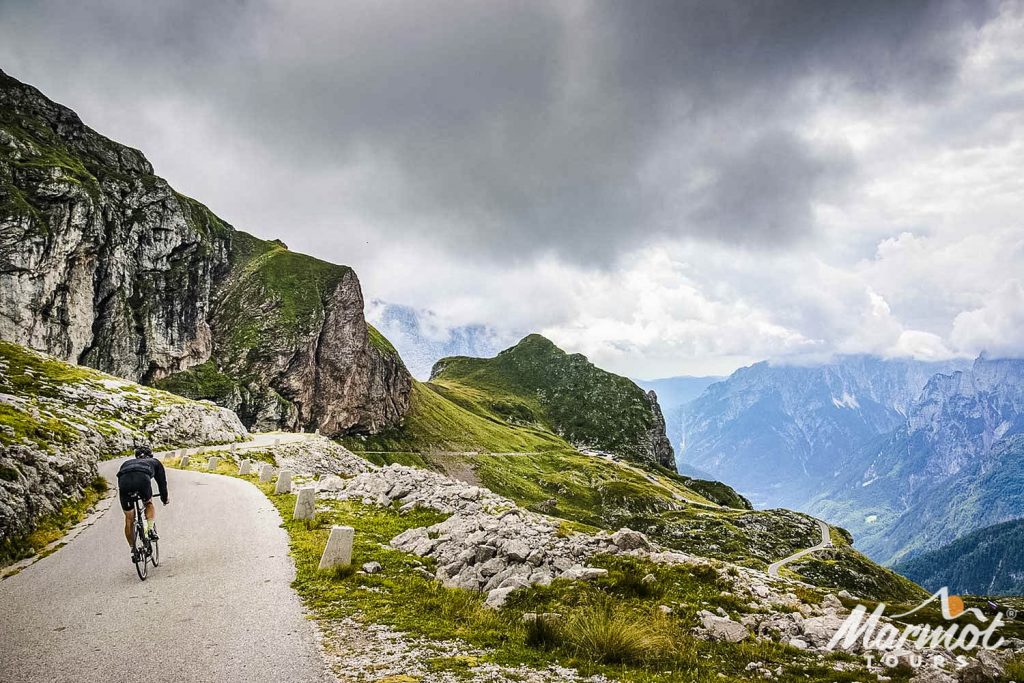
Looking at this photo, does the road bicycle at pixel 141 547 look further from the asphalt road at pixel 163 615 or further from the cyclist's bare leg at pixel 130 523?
the asphalt road at pixel 163 615

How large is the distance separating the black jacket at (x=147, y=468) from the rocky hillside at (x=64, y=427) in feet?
15.0

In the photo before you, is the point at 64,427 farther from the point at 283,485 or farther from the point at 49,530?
the point at 49,530

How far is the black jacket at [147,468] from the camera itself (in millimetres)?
15289

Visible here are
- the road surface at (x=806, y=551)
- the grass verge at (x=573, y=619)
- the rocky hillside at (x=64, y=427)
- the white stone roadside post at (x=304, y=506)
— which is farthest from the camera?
the road surface at (x=806, y=551)

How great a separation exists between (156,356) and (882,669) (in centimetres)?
18203

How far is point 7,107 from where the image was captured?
15525cm

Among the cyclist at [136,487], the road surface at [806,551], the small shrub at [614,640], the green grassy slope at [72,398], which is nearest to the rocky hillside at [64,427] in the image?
the green grassy slope at [72,398]

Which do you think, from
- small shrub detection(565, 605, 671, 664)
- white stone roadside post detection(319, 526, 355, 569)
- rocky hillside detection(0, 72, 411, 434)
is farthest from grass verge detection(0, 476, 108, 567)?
rocky hillside detection(0, 72, 411, 434)

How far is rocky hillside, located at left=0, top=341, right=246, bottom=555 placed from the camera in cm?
1802

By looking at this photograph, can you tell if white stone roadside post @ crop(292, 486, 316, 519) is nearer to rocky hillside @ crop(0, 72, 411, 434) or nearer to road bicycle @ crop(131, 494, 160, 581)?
road bicycle @ crop(131, 494, 160, 581)

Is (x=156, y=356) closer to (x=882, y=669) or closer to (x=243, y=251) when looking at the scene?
(x=243, y=251)

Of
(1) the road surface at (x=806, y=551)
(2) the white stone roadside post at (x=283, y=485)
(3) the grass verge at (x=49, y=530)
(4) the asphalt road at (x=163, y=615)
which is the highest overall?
(2) the white stone roadside post at (x=283, y=485)

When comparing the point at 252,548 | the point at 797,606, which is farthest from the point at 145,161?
the point at 797,606

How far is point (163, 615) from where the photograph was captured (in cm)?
1134
